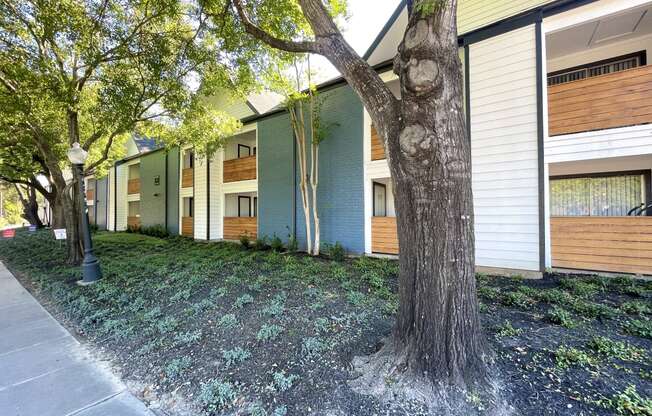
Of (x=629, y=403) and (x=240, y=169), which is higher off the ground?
(x=240, y=169)

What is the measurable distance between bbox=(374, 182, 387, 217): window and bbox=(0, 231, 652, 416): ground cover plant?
10.9 feet

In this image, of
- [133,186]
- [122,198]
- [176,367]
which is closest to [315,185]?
[176,367]

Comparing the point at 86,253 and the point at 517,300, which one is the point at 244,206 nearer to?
the point at 86,253

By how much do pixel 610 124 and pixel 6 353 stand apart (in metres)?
10.9

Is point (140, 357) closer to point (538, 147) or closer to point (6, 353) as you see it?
point (6, 353)

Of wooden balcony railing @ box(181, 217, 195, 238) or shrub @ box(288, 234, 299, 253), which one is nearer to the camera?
shrub @ box(288, 234, 299, 253)

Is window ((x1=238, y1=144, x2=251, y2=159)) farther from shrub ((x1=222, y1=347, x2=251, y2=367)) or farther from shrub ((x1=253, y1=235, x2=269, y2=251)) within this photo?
shrub ((x1=222, y1=347, x2=251, y2=367))

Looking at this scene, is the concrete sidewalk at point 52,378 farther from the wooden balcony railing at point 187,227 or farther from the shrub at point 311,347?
the wooden balcony railing at point 187,227

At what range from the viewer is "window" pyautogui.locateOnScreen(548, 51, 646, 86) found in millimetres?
6476

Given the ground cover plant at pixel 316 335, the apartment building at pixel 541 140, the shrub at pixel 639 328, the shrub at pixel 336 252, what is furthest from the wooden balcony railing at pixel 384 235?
the shrub at pixel 639 328

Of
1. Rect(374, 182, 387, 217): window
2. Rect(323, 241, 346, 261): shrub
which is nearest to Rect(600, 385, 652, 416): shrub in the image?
Rect(323, 241, 346, 261): shrub

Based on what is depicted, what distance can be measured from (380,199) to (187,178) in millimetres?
10568

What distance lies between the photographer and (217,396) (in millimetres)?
2408

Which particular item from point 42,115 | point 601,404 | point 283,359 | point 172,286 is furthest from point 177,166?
point 601,404
